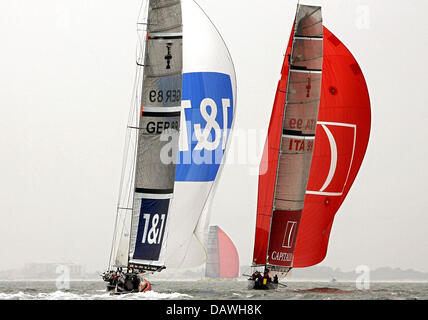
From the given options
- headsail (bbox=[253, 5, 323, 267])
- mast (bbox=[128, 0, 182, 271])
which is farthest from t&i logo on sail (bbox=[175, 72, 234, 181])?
headsail (bbox=[253, 5, 323, 267])

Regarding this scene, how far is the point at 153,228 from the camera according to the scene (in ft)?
50.5

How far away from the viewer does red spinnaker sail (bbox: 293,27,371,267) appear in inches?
731

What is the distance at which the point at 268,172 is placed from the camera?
61.3ft

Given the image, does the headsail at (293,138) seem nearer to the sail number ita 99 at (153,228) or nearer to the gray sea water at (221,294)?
the gray sea water at (221,294)

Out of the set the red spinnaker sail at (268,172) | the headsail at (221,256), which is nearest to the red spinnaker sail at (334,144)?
the red spinnaker sail at (268,172)

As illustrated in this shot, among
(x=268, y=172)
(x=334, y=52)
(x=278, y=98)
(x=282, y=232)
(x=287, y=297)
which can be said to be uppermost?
(x=334, y=52)

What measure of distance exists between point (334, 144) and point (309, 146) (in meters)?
0.75

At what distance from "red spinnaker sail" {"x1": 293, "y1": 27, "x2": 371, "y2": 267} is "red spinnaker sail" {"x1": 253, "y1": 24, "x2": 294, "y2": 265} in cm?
81

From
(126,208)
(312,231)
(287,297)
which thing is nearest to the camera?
(126,208)

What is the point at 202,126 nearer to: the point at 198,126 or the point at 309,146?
the point at 198,126

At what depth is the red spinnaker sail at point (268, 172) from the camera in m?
18.5

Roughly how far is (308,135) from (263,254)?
293 centimetres
